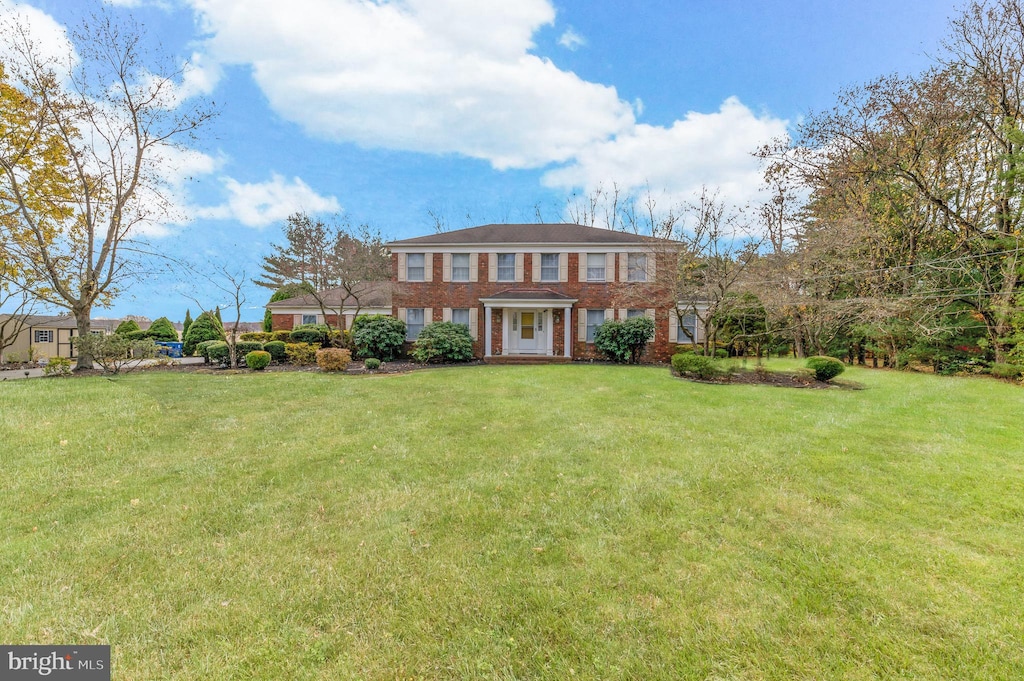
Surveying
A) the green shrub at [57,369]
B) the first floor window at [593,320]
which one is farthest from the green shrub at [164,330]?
the first floor window at [593,320]

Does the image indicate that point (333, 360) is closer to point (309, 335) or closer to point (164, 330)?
point (309, 335)

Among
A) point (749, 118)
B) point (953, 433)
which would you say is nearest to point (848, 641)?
point (953, 433)

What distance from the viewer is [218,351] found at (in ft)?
51.8

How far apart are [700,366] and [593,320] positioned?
6.71 metres

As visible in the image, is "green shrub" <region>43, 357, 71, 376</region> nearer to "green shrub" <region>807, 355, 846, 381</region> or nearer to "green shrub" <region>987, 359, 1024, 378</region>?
"green shrub" <region>807, 355, 846, 381</region>

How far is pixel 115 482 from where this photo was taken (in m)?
4.21

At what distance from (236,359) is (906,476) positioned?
1945 cm

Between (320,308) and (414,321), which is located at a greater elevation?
(320,308)

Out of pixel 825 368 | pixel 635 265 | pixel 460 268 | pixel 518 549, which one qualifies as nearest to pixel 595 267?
pixel 635 265

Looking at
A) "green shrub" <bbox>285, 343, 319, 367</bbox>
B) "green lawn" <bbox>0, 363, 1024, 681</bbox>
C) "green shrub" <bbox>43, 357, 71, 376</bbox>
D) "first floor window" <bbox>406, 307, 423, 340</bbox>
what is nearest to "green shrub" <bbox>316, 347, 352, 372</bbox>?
"green shrub" <bbox>285, 343, 319, 367</bbox>

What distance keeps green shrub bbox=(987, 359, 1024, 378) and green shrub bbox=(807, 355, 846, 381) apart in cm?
520

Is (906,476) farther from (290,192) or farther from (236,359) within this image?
(290,192)

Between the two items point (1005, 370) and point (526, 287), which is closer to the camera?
point (1005, 370)

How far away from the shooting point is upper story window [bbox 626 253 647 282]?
1766 cm
